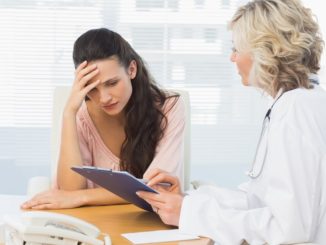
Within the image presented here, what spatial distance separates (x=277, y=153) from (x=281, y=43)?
0.32 meters

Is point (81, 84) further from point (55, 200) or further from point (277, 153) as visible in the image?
point (277, 153)

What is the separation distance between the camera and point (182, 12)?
14.3 feet

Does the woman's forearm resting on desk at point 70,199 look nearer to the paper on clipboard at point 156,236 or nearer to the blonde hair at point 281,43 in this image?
the paper on clipboard at point 156,236

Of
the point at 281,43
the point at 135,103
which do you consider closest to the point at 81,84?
the point at 135,103

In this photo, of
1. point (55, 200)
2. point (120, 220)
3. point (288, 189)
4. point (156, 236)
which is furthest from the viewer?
point (55, 200)

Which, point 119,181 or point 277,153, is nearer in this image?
point 277,153

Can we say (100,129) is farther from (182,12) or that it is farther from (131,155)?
(182,12)

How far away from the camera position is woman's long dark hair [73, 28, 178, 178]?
2.17 meters

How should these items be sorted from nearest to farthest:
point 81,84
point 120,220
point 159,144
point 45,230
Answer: point 45,230 < point 120,220 < point 81,84 < point 159,144

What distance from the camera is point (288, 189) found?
1.53 metres

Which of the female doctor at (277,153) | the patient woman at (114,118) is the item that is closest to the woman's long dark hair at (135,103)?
the patient woman at (114,118)

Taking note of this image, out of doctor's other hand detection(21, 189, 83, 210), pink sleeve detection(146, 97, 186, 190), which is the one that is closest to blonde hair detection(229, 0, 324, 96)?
pink sleeve detection(146, 97, 186, 190)

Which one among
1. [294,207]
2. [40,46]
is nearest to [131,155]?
[294,207]

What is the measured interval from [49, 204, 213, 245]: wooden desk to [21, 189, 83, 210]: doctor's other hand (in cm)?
2
